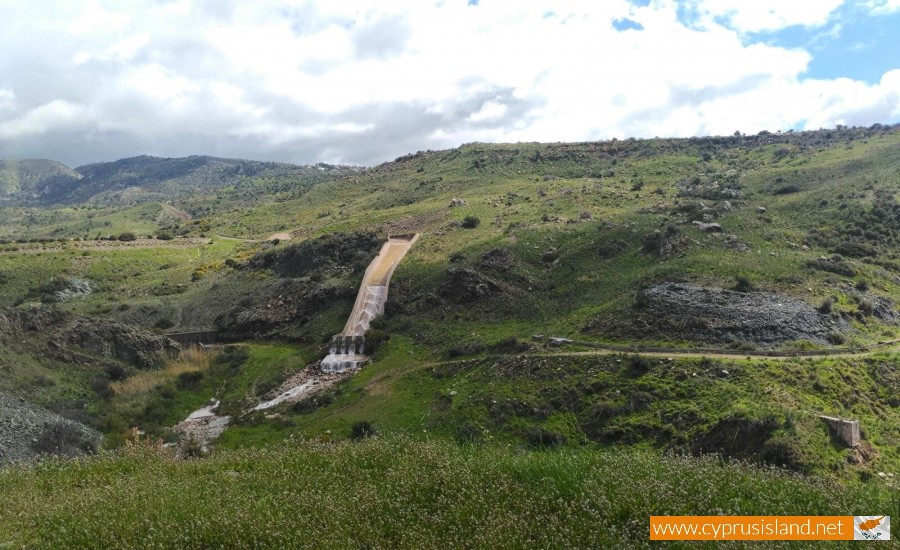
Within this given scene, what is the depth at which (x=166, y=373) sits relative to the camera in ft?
137

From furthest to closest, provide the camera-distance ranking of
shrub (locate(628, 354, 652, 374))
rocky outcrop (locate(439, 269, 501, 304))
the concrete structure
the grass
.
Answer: rocky outcrop (locate(439, 269, 501, 304)) < shrub (locate(628, 354, 652, 374)) < the concrete structure < the grass

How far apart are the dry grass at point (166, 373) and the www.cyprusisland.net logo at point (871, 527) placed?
40069mm

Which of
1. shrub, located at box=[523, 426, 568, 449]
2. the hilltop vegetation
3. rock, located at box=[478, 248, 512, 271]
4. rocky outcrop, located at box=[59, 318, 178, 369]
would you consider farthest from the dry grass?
shrub, located at box=[523, 426, 568, 449]

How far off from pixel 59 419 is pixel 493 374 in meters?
23.9

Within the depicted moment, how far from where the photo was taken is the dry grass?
37812 millimetres

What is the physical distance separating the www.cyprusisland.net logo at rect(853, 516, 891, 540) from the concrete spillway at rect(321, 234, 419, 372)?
37046 millimetres

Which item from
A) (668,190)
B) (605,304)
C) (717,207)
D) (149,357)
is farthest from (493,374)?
(668,190)

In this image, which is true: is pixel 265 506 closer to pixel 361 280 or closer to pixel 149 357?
pixel 149 357

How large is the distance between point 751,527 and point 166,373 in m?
42.5

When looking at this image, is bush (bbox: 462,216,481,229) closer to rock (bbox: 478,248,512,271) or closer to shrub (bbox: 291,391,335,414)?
rock (bbox: 478,248,512,271)

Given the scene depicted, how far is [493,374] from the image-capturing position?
33.9 metres

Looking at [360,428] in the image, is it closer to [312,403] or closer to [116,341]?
[312,403]

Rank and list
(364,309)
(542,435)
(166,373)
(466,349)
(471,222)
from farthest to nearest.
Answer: (471,222) < (364,309) < (166,373) < (466,349) < (542,435)

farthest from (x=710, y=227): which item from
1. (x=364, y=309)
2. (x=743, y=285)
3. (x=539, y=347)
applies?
(x=364, y=309)
